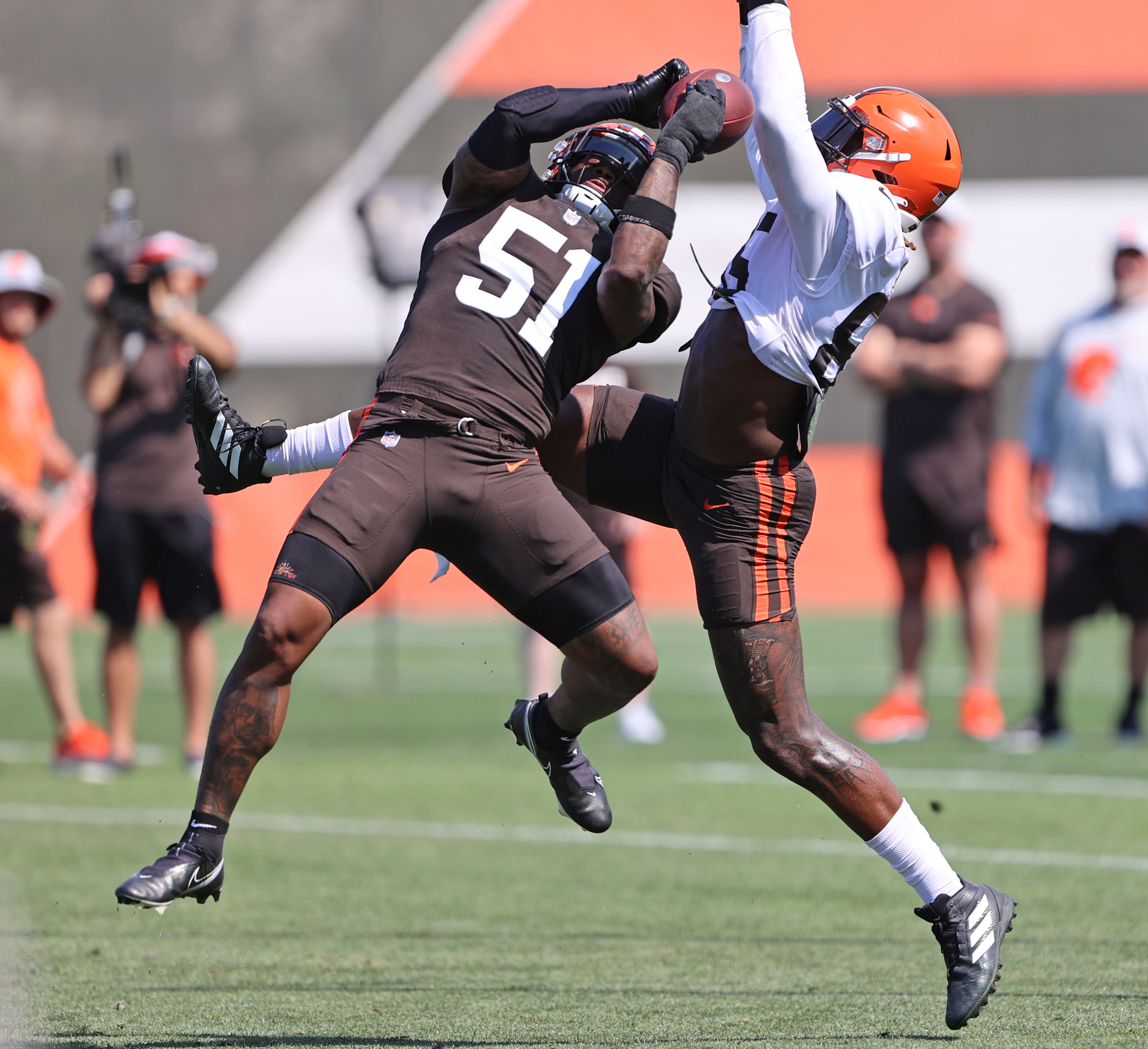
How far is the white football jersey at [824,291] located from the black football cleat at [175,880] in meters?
1.87

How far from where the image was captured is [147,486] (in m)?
9.05

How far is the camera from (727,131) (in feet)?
14.6

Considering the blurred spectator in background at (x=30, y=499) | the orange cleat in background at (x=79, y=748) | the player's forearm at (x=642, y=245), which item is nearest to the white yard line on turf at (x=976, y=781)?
the orange cleat in background at (x=79, y=748)

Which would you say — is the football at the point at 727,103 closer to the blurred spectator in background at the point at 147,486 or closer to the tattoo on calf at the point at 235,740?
the tattoo on calf at the point at 235,740

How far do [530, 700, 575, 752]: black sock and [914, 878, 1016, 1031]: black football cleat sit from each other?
1095mm

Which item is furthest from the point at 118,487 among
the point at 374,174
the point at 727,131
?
the point at 374,174

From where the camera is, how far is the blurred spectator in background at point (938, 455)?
980 cm

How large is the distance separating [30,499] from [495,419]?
214 inches

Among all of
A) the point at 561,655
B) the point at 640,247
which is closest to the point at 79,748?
the point at 561,655

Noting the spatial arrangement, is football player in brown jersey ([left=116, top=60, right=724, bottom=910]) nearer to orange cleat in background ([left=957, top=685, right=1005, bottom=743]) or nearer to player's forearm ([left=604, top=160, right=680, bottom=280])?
player's forearm ([left=604, top=160, right=680, bottom=280])

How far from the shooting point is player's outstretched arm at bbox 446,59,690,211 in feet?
14.1

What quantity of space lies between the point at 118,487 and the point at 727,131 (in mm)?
A: 5501

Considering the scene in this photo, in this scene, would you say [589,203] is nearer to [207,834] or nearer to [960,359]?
[207,834]

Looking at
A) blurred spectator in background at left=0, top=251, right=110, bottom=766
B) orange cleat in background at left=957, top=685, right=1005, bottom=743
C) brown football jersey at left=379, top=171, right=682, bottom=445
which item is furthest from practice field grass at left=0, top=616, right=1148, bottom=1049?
brown football jersey at left=379, top=171, right=682, bottom=445
